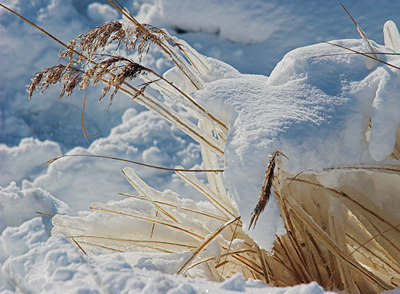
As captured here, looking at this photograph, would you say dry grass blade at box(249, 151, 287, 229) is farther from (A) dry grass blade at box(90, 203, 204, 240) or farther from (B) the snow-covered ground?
(A) dry grass blade at box(90, 203, 204, 240)

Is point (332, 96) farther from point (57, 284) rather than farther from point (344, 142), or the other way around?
point (57, 284)

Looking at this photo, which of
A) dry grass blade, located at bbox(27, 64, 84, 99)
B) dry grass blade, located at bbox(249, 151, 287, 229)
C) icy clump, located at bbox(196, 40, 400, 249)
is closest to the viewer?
dry grass blade, located at bbox(249, 151, 287, 229)

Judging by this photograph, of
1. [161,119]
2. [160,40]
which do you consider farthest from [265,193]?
[161,119]

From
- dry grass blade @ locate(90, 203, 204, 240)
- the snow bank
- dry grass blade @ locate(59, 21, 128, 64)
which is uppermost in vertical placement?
dry grass blade @ locate(59, 21, 128, 64)

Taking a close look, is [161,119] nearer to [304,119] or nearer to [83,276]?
[304,119]

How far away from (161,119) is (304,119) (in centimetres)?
230

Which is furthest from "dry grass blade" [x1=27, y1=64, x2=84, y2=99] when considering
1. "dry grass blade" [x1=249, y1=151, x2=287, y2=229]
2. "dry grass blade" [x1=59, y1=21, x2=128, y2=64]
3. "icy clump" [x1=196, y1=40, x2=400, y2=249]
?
"dry grass blade" [x1=249, y1=151, x2=287, y2=229]

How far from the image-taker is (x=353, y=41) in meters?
1.01

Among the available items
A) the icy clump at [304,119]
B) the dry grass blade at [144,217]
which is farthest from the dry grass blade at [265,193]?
the dry grass blade at [144,217]

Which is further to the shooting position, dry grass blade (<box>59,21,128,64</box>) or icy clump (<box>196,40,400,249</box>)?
dry grass blade (<box>59,21,128,64</box>)

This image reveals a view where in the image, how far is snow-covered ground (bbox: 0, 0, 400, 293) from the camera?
80 centimetres

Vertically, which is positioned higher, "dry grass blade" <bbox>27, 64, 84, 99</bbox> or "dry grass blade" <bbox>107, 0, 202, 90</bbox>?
"dry grass blade" <bbox>107, 0, 202, 90</bbox>

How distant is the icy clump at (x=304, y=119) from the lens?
0.77 m

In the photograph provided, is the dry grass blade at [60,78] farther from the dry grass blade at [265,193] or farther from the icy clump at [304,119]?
the dry grass blade at [265,193]
